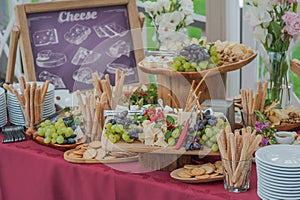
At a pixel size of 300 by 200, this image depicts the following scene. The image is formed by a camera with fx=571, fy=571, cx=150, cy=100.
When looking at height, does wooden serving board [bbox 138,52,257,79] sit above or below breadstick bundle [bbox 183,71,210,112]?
above

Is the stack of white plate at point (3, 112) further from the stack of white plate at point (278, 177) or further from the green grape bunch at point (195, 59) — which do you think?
the stack of white plate at point (278, 177)

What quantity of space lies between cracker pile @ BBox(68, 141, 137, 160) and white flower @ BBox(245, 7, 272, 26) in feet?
2.15

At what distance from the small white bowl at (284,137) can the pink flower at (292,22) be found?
1.20ft

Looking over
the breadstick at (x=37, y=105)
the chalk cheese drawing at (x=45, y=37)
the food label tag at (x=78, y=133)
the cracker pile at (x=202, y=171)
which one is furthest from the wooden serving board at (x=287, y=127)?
the chalk cheese drawing at (x=45, y=37)

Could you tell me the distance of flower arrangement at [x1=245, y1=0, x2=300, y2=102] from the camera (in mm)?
2027

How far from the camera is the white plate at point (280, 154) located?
1.56 meters

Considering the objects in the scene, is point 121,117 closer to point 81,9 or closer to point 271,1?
point 271,1

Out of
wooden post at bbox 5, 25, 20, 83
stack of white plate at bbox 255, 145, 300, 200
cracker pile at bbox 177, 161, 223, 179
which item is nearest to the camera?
stack of white plate at bbox 255, 145, 300, 200

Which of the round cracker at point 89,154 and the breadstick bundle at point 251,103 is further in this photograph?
the breadstick bundle at point 251,103

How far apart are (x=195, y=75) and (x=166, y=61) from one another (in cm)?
19

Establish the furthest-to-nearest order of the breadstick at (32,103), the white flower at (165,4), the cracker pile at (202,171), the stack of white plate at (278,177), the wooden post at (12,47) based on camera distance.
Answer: the wooden post at (12,47) → the white flower at (165,4) → the breadstick at (32,103) → the cracker pile at (202,171) → the stack of white plate at (278,177)

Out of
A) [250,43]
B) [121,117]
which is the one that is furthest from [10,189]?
[250,43]

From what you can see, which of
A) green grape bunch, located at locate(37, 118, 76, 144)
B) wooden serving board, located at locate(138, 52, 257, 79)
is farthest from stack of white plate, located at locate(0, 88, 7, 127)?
wooden serving board, located at locate(138, 52, 257, 79)

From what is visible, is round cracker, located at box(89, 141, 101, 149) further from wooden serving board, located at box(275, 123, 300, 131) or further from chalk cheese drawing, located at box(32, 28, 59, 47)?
chalk cheese drawing, located at box(32, 28, 59, 47)
